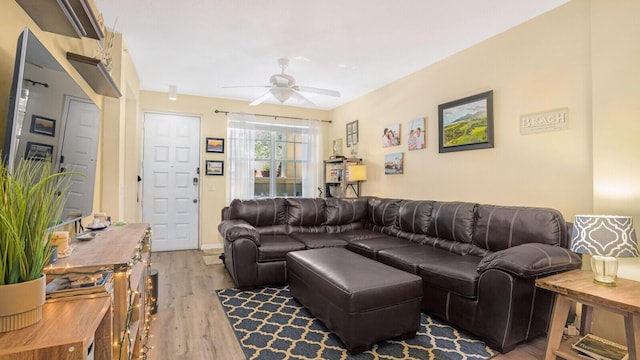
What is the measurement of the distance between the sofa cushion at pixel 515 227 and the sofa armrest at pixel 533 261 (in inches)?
5.5

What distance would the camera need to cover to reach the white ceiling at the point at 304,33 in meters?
2.55

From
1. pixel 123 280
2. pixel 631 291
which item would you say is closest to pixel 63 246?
pixel 123 280

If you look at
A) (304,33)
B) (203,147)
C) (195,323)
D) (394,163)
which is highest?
(304,33)

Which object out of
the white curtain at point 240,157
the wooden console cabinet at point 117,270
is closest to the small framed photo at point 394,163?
the white curtain at point 240,157

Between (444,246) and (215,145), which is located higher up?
(215,145)

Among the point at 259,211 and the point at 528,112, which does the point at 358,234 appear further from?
the point at 528,112

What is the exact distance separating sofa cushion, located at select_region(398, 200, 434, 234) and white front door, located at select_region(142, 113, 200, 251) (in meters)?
3.40

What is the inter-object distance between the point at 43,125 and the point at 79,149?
508mm

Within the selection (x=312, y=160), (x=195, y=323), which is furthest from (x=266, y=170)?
(x=195, y=323)

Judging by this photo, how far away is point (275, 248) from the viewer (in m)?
3.36

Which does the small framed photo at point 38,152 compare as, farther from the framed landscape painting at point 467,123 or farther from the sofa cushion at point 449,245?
the framed landscape painting at point 467,123

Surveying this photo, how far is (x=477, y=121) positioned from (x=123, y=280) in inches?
127

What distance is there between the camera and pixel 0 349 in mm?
826

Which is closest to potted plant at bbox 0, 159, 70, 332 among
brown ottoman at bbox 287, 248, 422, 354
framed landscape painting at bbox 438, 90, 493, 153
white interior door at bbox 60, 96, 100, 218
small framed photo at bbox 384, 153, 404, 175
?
white interior door at bbox 60, 96, 100, 218
